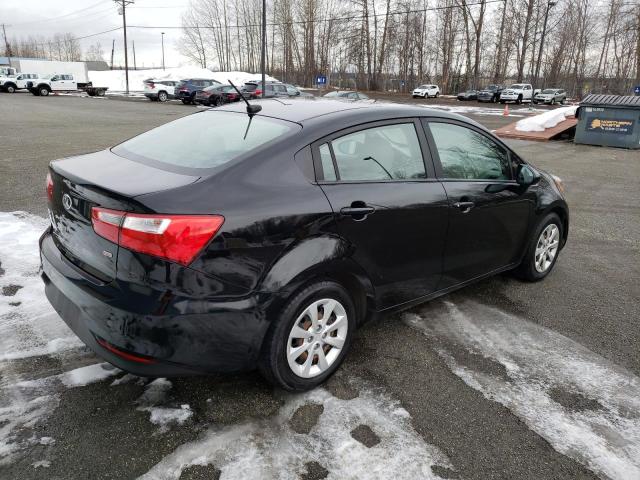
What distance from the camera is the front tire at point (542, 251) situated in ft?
14.3

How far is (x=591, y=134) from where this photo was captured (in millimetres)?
15766

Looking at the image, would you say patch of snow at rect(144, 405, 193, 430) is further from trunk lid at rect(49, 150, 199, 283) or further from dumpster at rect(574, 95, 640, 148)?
dumpster at rect(574, 95, 640, 148)

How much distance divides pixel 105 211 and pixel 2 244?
331 cm

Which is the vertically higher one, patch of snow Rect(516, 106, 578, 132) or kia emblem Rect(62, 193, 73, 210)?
patch of snow Rect(516, 106, 578, 132)

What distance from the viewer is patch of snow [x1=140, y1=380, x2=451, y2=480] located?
228 centimetres

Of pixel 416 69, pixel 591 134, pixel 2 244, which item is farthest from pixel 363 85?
pixel 2 244

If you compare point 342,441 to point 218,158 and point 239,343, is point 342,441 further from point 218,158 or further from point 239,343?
point 218,158

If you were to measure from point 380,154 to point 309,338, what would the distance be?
47.4 inches

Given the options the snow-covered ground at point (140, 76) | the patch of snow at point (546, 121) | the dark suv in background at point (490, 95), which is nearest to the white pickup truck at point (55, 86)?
the snow-covered ground at point (140, 76)

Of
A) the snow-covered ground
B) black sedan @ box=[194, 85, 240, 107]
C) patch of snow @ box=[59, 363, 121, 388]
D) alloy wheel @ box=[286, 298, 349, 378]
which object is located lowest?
patch of snow @ box=[59, 363, 121, 388]

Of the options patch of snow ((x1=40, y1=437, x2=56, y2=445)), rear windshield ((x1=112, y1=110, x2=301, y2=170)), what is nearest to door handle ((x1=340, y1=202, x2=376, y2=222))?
rear windshield ((x1=112, y1=110, x2=301, y2=170))

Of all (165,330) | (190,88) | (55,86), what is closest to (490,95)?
(190,88)

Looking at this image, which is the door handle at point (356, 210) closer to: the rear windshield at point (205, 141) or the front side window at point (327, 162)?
the front side window at point (327, 162)

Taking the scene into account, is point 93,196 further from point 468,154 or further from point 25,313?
point 468,154
